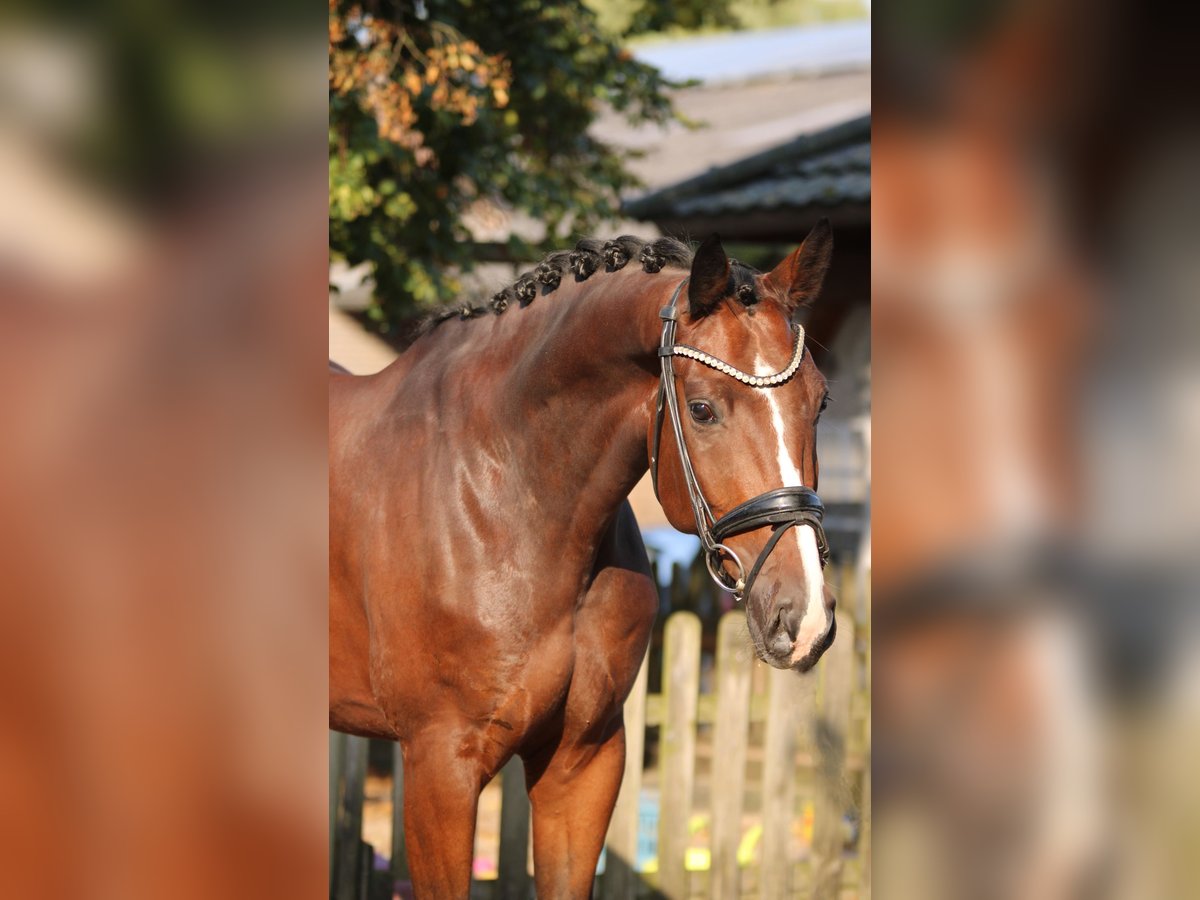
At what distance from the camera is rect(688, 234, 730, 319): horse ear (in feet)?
6.66

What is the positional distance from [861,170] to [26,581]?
694cm

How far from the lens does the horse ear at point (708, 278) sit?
2031 mm

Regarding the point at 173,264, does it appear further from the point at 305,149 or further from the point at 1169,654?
the point at 1169,654

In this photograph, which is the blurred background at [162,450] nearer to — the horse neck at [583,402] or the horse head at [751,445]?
the horse head at [751,445]

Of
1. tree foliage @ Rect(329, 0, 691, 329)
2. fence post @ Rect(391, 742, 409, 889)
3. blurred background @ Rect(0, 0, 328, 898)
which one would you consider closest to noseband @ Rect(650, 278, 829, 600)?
blurred background @ Rect(0, 0, 328, 898)

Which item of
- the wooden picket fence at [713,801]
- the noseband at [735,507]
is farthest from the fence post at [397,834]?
the noseband at [735,507]

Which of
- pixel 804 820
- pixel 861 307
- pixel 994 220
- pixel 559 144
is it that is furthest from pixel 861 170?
pixel 994 220

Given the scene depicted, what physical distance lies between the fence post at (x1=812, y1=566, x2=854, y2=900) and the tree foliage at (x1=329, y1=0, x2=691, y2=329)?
108 inches

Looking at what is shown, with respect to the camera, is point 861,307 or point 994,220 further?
point 861,307

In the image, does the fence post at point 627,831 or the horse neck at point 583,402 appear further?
the fence post at point 627,831

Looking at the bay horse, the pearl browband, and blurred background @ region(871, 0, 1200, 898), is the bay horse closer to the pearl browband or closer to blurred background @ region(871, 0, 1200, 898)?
the pearl browband

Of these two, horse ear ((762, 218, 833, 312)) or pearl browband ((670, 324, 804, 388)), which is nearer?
pearl browband ((670, 324, 804, 388))

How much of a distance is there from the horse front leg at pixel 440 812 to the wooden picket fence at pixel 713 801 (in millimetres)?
1949

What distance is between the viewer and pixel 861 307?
26.7 feet
